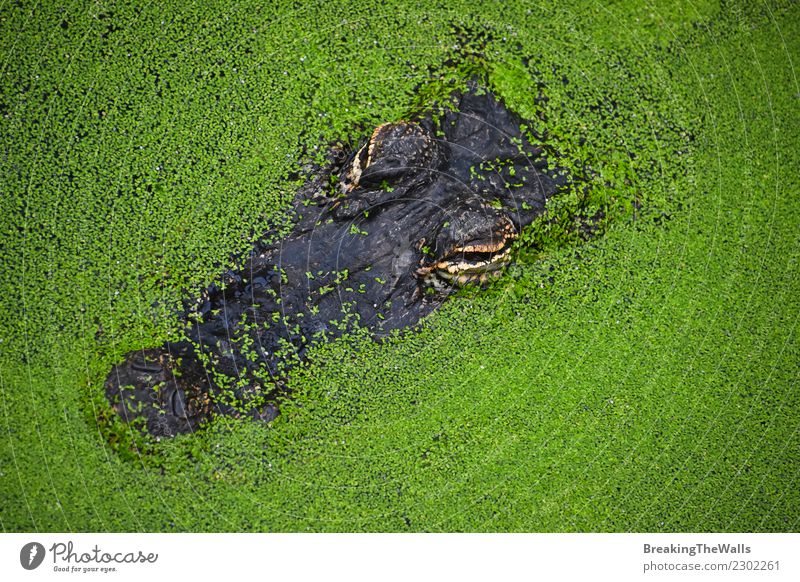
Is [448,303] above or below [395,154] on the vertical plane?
below

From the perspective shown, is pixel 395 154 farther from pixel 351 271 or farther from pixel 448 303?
pixel 448 303

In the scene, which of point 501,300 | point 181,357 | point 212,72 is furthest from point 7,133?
point 501,300

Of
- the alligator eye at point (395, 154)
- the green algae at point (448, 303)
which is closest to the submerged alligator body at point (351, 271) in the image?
the alligator eye at point (395, 154)

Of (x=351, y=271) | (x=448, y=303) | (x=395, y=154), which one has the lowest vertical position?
(x=448, y=303)

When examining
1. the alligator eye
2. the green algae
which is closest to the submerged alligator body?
→ the alligator eye

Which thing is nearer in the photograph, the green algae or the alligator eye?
the green algae

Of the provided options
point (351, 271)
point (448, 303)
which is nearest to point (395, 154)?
point (351, 271)

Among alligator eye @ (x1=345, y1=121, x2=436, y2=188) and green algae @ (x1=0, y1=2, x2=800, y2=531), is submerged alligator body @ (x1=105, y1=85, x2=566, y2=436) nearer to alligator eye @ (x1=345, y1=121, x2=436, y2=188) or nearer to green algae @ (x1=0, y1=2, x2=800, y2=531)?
alligator eye @ (x1=345, y1=121, x2=436, y2=188)
